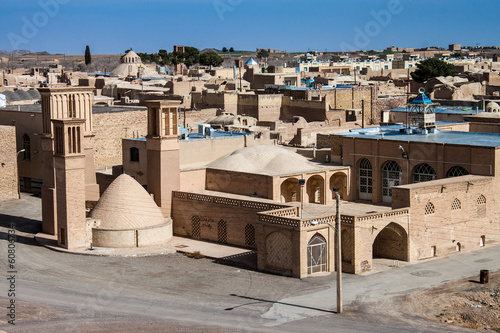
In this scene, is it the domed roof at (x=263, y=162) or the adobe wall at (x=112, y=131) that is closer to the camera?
the domed roof at (x=263, y=162)

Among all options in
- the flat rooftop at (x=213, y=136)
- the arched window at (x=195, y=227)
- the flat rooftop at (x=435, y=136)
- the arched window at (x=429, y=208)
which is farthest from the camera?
the flat rooftop at (x=213, y=136)

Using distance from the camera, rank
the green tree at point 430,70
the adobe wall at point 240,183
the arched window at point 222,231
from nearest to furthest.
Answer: the arched window at point 222,231 → the adobe wall at point 240,183 → the green tree at point 430,70

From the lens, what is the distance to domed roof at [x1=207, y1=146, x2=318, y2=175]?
36.1 meters

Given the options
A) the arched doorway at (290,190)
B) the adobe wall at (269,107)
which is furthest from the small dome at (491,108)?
the arched doorway at (290,190)

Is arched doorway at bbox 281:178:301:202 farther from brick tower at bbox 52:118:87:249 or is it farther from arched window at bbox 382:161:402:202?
brick tower at bbox 52:118:87:249

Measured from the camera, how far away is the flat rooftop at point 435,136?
117ft

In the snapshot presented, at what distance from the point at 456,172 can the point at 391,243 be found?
5.97m

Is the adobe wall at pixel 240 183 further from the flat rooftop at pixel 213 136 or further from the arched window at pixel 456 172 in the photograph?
the arched window at pixel 456 172

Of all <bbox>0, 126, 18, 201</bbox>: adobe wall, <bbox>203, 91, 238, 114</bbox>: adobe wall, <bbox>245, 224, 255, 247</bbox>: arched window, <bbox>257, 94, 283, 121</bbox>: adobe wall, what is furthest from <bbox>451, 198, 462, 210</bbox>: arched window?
<bbox>203, 91, 238, 114</bbox>: adobe wall

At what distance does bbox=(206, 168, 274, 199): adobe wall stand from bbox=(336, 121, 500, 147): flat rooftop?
5.40m

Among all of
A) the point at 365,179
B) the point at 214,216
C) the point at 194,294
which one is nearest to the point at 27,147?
the point at 214,216

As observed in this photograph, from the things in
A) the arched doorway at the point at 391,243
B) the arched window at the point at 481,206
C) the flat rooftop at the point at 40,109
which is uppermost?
the flat rooftop at the point at 40,109

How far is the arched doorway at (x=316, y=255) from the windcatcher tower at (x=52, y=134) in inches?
386

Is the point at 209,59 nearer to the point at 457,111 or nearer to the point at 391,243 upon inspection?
the point at 457,111
